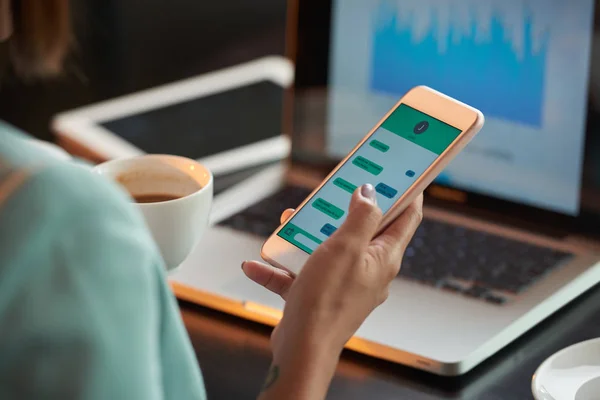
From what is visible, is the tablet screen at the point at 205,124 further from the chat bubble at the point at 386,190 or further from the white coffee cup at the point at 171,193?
the chat bubble at the point at 386,190

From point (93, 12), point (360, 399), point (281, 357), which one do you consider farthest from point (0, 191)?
point (93, 12)

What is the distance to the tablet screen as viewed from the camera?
1.18 m

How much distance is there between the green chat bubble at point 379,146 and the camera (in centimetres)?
75

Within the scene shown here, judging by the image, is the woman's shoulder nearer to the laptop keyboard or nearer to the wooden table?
the wooden table

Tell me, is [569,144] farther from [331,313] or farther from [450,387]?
[331,313]

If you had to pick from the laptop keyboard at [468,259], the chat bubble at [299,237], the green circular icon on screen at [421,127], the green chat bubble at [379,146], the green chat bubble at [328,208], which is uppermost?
the green circular icon on screen at [421,127]

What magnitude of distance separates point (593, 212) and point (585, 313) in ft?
0.36

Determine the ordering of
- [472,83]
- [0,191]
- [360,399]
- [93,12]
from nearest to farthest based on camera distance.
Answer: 1. [0,191]
2. [360,399]
3. [472,83]
4. [93,12]

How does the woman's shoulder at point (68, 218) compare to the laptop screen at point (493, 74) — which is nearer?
the woman's shoulder at point (68, 218)

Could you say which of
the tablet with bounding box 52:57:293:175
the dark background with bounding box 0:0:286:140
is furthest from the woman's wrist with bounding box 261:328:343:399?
the dark background with bounding box 0:0:286:140

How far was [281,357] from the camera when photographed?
555mm

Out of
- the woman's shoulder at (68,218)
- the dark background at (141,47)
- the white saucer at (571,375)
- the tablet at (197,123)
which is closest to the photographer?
the woman's shoulder at (68,218)

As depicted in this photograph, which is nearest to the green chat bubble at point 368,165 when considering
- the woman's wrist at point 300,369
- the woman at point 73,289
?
the woman's wrist at point 300,369

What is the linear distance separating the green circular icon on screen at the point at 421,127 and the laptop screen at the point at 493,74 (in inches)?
8.3
